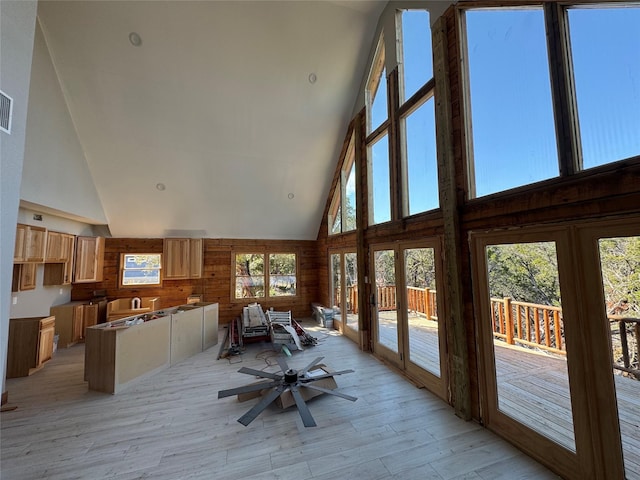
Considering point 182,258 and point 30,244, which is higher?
point 30,244

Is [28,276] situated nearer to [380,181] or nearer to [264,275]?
[264,275]

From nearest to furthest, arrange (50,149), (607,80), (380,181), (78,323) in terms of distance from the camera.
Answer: (607,80), (50,149), (380,181), (78,323)

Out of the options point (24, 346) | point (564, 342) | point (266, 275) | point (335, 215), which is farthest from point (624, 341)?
point (24, 346)

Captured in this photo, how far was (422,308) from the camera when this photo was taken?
154 inches

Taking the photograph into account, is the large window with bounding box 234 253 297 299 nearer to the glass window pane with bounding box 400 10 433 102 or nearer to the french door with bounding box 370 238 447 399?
the french door with bounding box 370 238 447 399

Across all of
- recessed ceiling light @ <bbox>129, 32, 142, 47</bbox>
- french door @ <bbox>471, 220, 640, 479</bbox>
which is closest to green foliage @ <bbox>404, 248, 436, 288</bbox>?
french door @ <bbox>471, 220, 640, 479</bbox>

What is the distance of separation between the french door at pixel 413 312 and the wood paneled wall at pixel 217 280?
151 inches

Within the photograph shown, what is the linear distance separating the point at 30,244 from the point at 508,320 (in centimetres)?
760

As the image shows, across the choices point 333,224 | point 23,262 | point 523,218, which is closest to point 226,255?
point 333,224

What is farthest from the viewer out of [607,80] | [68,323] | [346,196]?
[346,196]

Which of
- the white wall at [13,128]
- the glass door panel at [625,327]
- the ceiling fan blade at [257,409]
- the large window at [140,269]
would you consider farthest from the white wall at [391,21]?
the large window at [140,269]

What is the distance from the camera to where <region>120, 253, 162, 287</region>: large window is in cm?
706

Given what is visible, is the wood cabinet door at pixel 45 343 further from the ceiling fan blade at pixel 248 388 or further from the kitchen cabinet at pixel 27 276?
the ceiling fan blade at pixel 248 388

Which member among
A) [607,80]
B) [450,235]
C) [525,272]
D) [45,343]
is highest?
[607,80]
